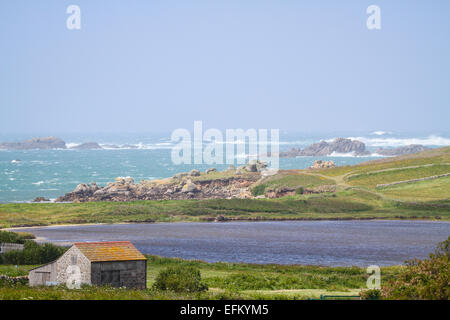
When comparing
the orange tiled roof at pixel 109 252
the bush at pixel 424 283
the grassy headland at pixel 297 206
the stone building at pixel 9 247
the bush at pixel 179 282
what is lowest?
the grassy headland at pixel 297 206

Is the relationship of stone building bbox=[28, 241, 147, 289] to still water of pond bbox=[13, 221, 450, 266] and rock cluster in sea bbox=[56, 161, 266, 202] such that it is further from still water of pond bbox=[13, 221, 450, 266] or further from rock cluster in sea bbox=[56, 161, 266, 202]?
rock cluster in sea bbox=[56, 161, 266, 202]

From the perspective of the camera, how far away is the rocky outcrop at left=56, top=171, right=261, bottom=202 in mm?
113125

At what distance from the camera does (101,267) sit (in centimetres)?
3425

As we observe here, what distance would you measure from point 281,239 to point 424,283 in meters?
45.6

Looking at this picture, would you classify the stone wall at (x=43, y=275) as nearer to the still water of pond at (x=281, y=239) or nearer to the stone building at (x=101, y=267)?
the stone building at (x=101, y=267)

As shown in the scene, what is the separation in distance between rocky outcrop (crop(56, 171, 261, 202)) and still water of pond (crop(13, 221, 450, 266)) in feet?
84.6

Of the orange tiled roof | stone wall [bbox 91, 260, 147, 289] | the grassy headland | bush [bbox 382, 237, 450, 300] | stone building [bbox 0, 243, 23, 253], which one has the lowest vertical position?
the grassy headland

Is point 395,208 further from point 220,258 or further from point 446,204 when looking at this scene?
point 220,258

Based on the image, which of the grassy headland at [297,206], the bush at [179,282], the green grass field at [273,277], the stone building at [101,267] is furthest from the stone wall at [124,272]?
the grassy headland at [297,206]

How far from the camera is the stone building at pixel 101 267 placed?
34250 mm

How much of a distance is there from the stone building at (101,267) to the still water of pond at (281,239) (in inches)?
862

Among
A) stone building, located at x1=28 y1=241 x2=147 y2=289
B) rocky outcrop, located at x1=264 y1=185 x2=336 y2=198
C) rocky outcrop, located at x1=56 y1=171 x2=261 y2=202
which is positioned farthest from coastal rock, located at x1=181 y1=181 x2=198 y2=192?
stone building, located at x1=28 y1=241 x2=147 y2=289
